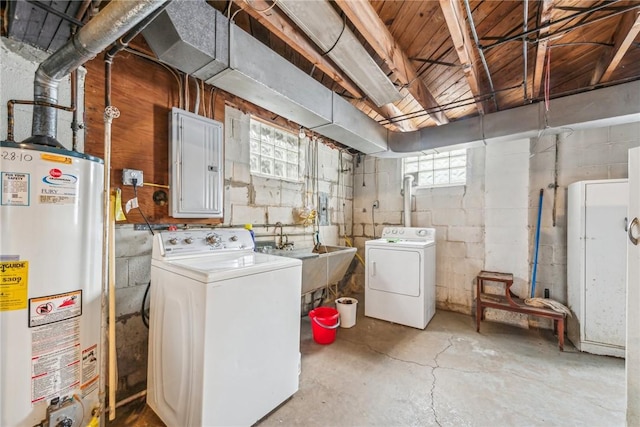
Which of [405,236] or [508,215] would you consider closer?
[508,215]

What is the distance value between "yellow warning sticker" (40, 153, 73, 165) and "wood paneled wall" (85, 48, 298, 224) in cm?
52

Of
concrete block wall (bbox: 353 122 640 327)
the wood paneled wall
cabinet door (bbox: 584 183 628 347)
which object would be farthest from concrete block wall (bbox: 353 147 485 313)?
the wood paneled wall

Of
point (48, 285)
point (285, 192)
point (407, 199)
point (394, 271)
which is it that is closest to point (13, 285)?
point (48, 285)

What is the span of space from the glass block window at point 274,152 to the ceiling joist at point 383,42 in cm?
140

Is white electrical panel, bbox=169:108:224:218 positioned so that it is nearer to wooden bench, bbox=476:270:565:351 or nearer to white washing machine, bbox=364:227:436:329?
white washing machine, bbox=364:227:436:329

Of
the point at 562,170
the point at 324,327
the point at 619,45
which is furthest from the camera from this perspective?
the point at 562,170

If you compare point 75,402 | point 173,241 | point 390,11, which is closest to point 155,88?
point 173,241

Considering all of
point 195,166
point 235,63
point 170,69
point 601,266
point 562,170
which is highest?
point 170,69

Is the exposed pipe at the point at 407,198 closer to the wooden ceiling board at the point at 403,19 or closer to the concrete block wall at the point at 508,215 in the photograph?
the concrete block wall at the point at 508,215

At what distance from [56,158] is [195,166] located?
0.90 metres

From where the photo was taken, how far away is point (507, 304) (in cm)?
274

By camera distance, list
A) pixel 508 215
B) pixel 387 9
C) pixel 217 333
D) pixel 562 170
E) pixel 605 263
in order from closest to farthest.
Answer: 1. pixel 217 333
2. pixel 387 9
3. pixel 605 263
4. pixel 562 170
5. pixel 508 215

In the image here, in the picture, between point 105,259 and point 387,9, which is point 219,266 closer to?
point 105,259

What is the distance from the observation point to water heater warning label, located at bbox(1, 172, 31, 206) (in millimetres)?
1027
